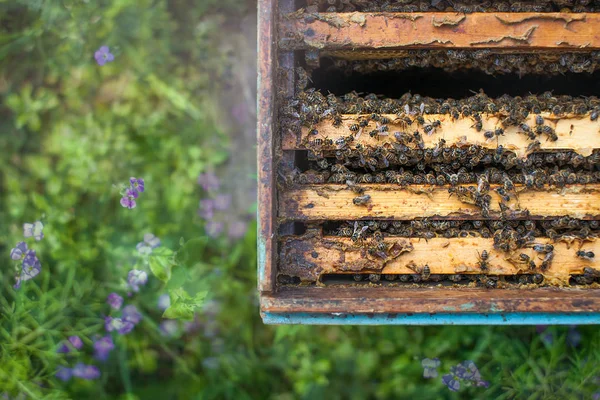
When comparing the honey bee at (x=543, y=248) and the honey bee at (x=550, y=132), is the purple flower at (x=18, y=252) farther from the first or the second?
the honey bee at (x=550, y=132)

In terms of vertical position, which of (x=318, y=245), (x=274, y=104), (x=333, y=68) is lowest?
(x=318, y=245)

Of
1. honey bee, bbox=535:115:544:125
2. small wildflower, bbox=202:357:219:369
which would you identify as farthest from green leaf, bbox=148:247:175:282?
honey bee, bbox=535:115:544:125

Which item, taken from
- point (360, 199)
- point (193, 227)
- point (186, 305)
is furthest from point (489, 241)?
point (193, 227)

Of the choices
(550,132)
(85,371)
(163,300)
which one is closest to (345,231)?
(550,132)

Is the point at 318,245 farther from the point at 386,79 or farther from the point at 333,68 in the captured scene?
the point at 386,79

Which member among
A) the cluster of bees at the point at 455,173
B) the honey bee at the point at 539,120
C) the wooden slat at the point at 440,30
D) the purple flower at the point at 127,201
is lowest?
the purple flower at the point at 127,201

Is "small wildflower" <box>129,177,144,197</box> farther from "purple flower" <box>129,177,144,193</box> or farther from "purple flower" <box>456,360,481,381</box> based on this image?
"purple flower" <box>456,360,481,381</box>

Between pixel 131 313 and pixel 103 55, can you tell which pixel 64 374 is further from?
pixel 103 55

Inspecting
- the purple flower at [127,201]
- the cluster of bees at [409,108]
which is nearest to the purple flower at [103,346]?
the purple flower at [127,201]
